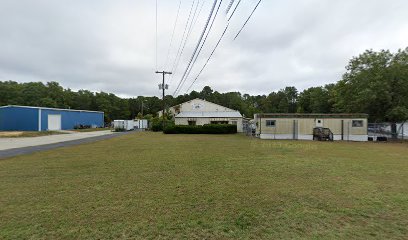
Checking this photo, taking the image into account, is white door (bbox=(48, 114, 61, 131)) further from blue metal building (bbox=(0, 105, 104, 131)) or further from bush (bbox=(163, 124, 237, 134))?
bush (bbox=(163, 124, 237, 134))

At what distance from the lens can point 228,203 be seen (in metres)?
5.29

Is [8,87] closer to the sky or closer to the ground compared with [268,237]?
closer to the sky

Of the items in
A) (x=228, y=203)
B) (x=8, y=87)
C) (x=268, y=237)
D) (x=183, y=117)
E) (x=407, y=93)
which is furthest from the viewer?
(x=8, y=87)

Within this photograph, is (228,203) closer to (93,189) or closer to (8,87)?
(93,189)

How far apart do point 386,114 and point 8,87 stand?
76297mm

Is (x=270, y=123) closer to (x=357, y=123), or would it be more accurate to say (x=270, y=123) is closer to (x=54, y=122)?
(x=357, y=123)

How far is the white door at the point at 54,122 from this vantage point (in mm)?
39656

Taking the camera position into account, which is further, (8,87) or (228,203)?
(8,87)

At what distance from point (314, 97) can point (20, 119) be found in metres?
63.5

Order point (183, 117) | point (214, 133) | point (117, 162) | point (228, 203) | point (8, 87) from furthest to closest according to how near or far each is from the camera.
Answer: point (8, 87) → point (183, 117) → point (214, 133) → point (117, 162) → point (228, 203)

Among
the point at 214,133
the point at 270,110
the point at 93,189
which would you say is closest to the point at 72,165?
the point at 93,189

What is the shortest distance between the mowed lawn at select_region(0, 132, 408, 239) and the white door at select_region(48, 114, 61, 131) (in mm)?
34924

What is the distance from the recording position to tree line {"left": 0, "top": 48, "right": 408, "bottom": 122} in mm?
26125

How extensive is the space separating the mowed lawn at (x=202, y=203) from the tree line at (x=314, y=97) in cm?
2187
